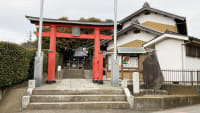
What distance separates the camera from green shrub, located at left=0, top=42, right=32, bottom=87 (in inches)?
237

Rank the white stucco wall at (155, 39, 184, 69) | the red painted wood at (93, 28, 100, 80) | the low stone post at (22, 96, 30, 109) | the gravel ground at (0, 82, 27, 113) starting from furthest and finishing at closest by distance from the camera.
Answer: the white stucco wall at (155, 39, 184, 69) < the red painted wood at (93, 28, 100, 80) < the low stone post at (22, 96, 30, 109) < the gravel ground at (0, 82, 27, 113)

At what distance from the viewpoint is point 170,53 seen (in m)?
10.1

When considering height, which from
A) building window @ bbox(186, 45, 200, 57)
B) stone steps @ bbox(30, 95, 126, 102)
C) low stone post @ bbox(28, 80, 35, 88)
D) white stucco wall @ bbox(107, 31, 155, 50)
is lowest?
stone steps @ bbox(30, 95, 126, 102)

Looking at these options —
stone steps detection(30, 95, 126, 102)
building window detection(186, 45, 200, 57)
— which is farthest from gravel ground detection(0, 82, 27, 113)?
building window detection(186, 45, 200, 57)

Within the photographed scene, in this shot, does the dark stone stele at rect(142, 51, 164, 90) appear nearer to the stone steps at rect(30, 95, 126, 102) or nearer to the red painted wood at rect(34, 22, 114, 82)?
the stone steps at rect(30, 95, 126, 102)

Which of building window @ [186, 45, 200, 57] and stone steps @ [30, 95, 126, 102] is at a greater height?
building window @ [186, 45, 200, 57]

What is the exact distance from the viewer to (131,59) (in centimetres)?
1269

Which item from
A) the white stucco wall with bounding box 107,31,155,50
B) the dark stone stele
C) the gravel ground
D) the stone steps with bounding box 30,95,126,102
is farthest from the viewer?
the white stucco wall with bounding box 107,31,155,50

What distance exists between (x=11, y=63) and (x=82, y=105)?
12.2 ft

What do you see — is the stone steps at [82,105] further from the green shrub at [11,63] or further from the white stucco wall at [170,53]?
the white stucco wall at [170,53]

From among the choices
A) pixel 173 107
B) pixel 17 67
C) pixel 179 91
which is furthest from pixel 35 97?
pixel 179 91

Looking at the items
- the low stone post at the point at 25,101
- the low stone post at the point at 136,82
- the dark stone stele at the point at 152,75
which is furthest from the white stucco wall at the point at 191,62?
the low stone post at the point at 25,101

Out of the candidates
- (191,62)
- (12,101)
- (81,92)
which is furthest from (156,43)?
(12,101)

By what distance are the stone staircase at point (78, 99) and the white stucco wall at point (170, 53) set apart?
4979 mm
